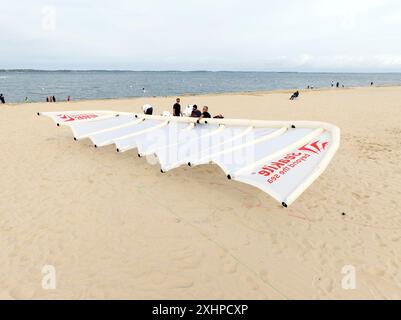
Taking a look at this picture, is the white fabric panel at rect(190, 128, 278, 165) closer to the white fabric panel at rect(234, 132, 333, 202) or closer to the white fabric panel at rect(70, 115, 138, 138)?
the white fabric panel at rect(234, 132, 333, 202)

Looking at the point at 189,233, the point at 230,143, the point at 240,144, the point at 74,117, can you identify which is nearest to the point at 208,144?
the point at 230,143

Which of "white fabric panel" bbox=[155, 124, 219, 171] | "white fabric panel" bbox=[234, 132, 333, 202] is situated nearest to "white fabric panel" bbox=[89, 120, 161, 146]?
"white fabric panel" bbox=[155, 124, 219, 171]

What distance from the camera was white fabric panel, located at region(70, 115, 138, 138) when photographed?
11108 millimetres

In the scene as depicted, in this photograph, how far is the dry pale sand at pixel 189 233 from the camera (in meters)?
4.84

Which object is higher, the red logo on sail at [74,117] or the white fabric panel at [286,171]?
the red logo on sail at [74,117]

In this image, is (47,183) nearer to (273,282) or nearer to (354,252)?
(273,282)

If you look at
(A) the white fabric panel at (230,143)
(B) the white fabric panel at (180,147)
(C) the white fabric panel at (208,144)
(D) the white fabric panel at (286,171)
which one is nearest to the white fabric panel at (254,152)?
(A) the white fabric panel at (230,143)

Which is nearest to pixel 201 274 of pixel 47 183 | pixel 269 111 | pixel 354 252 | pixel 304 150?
pixel 354 252

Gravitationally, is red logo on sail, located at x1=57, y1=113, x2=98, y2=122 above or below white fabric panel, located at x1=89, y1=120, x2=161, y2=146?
above

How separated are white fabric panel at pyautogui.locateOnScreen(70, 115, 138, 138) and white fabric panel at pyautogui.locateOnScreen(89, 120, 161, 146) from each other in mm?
631

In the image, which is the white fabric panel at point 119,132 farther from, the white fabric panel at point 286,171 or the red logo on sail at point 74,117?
the white fabric panel at point 286,171

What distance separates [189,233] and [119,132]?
5908 millimetres
